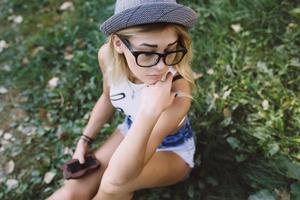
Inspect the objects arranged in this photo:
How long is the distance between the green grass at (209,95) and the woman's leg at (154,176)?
0.28 m

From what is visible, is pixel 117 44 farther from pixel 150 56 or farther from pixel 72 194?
pixel 72 194

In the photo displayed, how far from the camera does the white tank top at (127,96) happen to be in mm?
1982

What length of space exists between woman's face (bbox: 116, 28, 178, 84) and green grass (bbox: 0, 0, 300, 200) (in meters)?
0.71

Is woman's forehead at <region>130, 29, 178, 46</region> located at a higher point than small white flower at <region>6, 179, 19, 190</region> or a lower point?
higher

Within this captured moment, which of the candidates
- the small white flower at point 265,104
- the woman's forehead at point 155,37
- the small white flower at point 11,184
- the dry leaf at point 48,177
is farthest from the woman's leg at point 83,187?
the small white flower at point 265,104

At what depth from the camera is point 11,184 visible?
8.80ft

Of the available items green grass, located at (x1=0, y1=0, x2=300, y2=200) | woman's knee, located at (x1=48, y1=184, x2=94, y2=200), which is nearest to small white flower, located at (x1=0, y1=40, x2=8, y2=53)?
green grass, located at (x1=0, y1=0, x2=300, y2=200)

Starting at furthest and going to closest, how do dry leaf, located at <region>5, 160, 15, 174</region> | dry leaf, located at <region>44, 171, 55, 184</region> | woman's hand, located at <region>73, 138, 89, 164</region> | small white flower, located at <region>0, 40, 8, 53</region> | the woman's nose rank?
1. small white flower, located at <region>0, 40, 8, 53</region>
2. dry leaf, located at <region>5, 160, 15, 174</region>
3. dry leaf, located at <region>44, 171, 55, 184</region>
4. woman's hand, located at <region>73, 138, 89, 164</region>
5. the woman's nose

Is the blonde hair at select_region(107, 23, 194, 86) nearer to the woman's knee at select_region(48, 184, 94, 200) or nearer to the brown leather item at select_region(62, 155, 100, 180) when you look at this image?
the brown leather item at select_region(62, 155, 100, 180)

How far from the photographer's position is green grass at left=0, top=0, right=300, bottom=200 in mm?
2352

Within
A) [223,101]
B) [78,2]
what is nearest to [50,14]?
[78,2]

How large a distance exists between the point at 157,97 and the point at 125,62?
0.26 m

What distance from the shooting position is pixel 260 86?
264 centimetres

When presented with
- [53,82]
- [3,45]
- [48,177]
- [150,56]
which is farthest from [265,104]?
[3,45]
